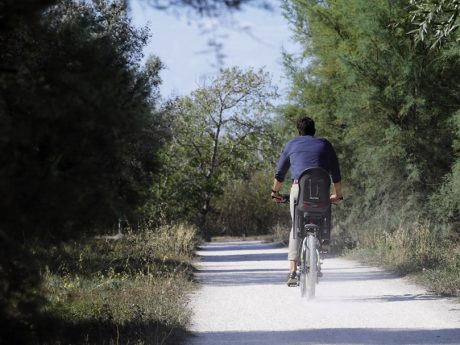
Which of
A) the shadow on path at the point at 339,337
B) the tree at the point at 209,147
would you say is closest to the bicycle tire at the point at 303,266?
the shadow on path at the point at 339,337

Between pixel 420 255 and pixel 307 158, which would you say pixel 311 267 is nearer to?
pixel 307 158

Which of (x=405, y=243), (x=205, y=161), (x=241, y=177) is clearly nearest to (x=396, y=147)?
(x=405, y=243)

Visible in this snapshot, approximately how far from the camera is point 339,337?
7.57m

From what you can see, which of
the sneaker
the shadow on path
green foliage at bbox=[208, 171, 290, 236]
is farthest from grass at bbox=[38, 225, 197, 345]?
green foliage at bbox=[208, 171, 290, 236]

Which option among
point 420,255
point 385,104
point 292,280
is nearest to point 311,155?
point 292,280

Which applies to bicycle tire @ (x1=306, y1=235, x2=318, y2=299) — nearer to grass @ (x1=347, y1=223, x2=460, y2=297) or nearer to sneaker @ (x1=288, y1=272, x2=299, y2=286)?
sneaker @ (x1=288, y1=272, x2=299, y2=286)

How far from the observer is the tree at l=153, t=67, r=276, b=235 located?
1766 inches

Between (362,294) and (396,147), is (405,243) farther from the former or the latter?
(362,294)

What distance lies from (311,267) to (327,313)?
3.23 feet

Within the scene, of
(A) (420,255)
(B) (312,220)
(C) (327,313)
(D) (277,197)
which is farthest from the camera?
(A) (420,255)

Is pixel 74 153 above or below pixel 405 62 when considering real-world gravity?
below

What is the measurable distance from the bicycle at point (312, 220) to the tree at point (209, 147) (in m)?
31.7

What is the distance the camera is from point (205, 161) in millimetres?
50562

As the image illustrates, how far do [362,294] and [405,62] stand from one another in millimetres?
7887
